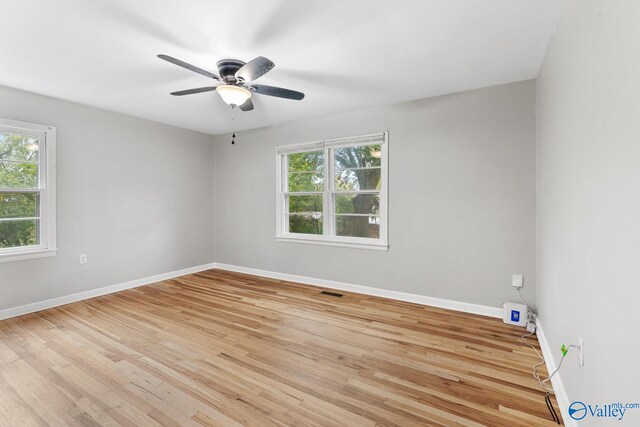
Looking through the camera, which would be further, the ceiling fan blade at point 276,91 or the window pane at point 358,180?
the window pane at point 358,180

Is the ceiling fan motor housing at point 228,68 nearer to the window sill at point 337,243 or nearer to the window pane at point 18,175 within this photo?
the window sill at point 337,243

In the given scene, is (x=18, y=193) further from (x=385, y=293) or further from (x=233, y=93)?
(x=385, y=293)

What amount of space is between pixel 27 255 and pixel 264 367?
10.1ft

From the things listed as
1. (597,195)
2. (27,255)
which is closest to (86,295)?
(27,255)

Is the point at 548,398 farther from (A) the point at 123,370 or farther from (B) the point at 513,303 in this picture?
(A) the point at 123,370

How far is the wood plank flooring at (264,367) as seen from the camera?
1670mm

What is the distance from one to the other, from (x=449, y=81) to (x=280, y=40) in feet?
5.73

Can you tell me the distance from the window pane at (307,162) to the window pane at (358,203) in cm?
55

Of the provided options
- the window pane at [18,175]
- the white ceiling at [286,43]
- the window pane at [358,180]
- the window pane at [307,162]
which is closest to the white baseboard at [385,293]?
the window pane at [358,180]

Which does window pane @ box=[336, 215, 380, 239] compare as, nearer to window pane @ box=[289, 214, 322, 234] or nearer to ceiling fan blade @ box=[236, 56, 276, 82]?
window pane @ box=[289, 214, 322, 234]

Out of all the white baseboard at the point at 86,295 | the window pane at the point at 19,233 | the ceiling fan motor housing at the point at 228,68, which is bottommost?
the white baseboard at the point at 86,295

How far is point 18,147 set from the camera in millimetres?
3205

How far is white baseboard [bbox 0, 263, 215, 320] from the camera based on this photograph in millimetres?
3129
